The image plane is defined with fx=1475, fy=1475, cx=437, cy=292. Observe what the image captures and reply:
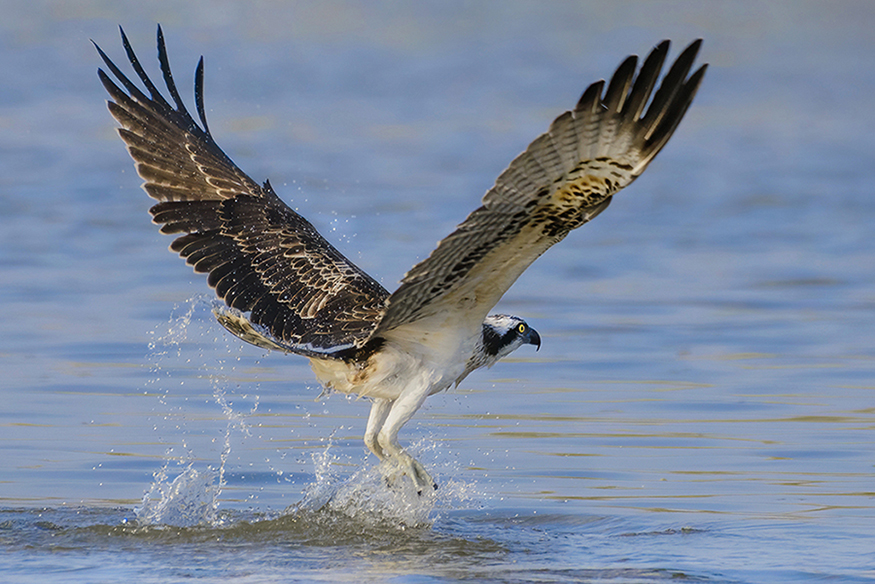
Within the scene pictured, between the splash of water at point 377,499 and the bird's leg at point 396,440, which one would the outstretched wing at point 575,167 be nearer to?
the bird's leg at point 396,440

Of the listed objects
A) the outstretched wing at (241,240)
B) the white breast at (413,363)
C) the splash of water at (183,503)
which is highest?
the outstretched wing at (241,240)

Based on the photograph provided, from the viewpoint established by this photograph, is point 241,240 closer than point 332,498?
No

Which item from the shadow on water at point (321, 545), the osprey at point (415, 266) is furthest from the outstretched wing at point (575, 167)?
the shadow on water at point (321, 545)

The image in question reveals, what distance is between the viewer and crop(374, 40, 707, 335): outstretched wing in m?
5.83

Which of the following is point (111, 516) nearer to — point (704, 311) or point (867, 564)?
point (867, 564)

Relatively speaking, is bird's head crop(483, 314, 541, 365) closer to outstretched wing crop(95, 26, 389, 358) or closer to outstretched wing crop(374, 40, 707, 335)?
outstretched wing crop(95, 26, 389, 358)

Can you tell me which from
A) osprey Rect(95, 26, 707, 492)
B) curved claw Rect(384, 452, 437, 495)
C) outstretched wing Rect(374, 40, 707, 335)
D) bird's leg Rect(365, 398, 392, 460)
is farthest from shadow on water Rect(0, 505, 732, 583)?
outstretched wing Rect(374, 40, 707, 335)

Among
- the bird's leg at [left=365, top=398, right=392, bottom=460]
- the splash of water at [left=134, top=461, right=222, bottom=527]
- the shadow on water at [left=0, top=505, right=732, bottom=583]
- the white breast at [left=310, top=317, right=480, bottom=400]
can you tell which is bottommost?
the shadow on water at [left=0, top=505, right=732, bottom=583]

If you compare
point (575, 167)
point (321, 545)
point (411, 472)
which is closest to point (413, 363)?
point (411, 472)

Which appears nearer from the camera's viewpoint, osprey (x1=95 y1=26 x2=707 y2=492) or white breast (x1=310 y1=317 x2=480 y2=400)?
osprey (x1=95 y1=26 x2=707 y2=492)

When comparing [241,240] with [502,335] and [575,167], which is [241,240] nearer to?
[502,335]

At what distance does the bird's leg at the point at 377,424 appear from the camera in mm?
7734

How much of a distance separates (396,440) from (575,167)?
2.17 metres

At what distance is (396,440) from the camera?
7.63 m
